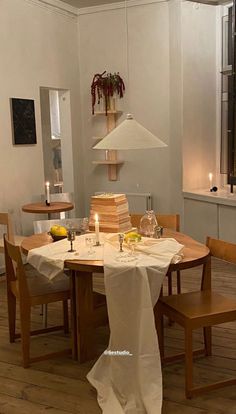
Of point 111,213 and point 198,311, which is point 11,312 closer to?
point 111,213

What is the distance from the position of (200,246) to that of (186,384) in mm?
799

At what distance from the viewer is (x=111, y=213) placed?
3072 mm

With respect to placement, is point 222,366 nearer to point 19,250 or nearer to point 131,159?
point 19,250

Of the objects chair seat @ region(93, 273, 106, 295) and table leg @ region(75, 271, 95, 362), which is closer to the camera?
table leg @ region(75, 271, 95, 362)

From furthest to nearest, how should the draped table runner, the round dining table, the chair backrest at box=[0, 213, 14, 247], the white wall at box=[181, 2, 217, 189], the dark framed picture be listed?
the white wall at box=[181, 2, 217, 189]
the dark framed picture
the round dining table
the chair backrest at box=[0, 213, 14, 247]
the draped table runner

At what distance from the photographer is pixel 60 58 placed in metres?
5.34

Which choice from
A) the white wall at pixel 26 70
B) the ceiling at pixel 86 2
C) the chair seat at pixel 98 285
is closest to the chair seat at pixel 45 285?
the chair seat at pixel 98 285

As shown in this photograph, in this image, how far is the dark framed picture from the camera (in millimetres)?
4672

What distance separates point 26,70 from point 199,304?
328 centimetres

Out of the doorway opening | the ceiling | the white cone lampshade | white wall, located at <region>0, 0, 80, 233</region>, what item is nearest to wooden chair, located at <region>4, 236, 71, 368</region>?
the white cone lampshade


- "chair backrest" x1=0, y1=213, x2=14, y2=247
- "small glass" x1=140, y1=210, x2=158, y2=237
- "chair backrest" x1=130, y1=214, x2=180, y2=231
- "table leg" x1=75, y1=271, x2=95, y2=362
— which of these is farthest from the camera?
"chair backrest" x1=0, y1=213, x2=14, y2=247

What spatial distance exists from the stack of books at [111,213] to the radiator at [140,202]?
2.32m

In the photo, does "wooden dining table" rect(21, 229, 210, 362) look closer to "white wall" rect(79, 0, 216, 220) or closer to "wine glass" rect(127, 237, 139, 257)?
"wine glass" rect(127, 237, 139, 257)

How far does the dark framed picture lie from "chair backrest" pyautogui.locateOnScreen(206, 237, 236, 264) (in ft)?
8.61
